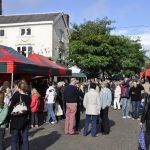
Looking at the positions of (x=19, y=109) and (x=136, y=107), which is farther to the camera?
(x=136, y=107)

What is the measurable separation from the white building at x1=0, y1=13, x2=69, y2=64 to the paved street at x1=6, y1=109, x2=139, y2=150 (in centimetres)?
3342

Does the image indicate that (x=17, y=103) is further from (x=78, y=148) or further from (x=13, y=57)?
(x=13, y=57)

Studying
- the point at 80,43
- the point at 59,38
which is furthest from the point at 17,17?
the point at 80,43

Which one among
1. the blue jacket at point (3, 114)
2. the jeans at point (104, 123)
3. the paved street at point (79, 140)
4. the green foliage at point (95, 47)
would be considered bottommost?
the paved street at point (79, 140)

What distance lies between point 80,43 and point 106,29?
363 centimetres

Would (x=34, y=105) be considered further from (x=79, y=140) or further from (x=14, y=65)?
(x=79, y=140)

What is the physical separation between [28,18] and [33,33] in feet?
7.25

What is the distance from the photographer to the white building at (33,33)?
47.5 meters

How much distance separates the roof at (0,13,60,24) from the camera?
1889 inches

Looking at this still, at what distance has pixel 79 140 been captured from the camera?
37.7 feet

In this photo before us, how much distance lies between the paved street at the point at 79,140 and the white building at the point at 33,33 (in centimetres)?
3342

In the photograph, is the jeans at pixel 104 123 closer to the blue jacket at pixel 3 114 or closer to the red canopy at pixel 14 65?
the red canopy at pixel 14 65

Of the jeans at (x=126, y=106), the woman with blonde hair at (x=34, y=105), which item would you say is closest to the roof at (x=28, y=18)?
the jeans at (x=126, y=106)

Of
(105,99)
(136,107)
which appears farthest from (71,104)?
(136,107)
